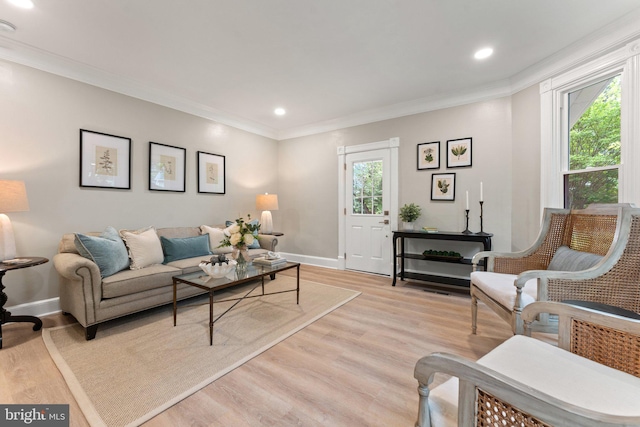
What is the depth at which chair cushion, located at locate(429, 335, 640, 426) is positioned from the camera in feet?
2.71

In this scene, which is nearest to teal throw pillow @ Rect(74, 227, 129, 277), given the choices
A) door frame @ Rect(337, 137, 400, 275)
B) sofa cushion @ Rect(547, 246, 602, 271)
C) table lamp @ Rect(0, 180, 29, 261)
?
table lamp @ Rect(0, 180, 29, 261)

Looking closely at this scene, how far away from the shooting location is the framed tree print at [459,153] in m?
3.61

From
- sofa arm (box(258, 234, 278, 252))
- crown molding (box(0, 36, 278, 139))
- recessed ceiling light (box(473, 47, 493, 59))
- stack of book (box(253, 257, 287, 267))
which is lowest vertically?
stack of book (box(253, 257, 287, 267))

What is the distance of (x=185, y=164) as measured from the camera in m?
3.86

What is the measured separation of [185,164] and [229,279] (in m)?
2.28

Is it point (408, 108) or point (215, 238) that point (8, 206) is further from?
point (408, 108)

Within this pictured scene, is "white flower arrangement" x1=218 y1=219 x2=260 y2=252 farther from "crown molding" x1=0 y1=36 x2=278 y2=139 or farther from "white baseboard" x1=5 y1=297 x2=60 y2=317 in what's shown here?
"crown molding" x1=0 y1=36 x2=278 y2=139

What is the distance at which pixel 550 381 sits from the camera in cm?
92

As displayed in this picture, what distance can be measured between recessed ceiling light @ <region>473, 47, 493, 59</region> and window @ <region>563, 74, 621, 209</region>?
97 centimetres

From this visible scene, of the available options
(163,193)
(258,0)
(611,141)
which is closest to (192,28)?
(258,0)

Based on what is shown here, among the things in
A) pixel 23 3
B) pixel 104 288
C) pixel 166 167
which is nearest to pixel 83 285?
pixel 104 288

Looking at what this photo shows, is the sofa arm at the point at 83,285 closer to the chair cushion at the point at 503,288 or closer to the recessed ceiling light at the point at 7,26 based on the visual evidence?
the recessed ceiling light at the point at 7,26

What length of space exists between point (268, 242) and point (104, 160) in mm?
2292

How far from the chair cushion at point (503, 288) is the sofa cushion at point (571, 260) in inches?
8.9
